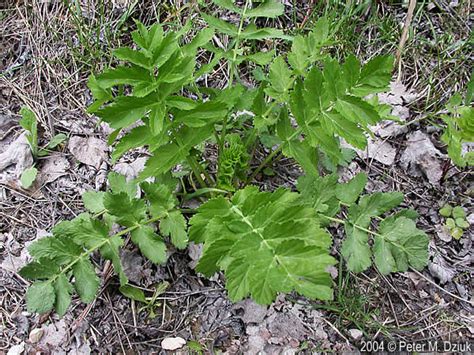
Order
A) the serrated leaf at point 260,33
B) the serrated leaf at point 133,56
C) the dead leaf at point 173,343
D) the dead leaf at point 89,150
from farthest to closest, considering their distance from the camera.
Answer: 1. the dead leaf at point 89,150
2. the serrated leaf at point 260,33
3. the dead leaf at point 173,343
4. the serrated leaf at point 133,56

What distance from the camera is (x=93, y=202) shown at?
220cm

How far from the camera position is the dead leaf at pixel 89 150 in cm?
254

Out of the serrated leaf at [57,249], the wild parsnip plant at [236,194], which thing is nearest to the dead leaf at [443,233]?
the wild parsnip plant at [236,194]

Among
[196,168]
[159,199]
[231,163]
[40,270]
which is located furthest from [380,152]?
[40,270]

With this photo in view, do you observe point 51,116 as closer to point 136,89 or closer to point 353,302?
point 136,89

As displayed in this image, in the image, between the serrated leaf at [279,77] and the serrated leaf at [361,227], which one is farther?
the serrated leaf at [279,77]

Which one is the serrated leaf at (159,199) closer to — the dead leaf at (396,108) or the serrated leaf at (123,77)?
the serrated leaf at (123,77)

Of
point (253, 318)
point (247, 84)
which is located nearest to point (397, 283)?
point (253, 318)

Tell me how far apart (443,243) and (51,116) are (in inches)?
81.0

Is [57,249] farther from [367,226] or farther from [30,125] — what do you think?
[367,226]

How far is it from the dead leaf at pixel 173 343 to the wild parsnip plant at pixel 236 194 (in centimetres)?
33

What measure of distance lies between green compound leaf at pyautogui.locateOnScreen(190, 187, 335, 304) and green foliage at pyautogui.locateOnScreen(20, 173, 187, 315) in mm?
240

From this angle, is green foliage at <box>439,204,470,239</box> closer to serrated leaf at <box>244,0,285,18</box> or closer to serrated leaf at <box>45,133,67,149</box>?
serrated leaf at <box>244,0,285,18</box>

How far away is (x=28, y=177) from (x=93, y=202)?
17.9 inches
